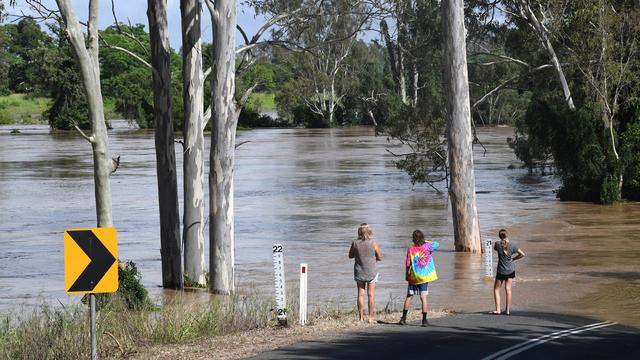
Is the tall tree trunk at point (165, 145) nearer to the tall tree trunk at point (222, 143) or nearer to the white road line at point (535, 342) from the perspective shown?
the tall tree trunk at point (222, 143)

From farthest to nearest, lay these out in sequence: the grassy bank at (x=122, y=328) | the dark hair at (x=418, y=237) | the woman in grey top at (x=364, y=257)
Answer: the woman in grey top at (x=364, y=257) < the dark hair at (x=418, y=237) < the grassy bank at (x=122, y=328)

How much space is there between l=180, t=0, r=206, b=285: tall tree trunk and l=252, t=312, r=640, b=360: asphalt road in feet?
28.0

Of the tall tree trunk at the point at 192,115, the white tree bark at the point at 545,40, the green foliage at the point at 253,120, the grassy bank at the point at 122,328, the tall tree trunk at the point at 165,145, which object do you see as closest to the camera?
the grassy bank at the point at 122,328

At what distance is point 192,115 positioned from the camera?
→ 23.5 m

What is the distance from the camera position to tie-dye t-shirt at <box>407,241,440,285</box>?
1536cm

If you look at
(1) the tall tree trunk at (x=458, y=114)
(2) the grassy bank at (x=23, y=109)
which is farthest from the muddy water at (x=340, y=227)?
(2) the grassy bank at (x=23, y=109)

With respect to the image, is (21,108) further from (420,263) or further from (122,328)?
(122,328)

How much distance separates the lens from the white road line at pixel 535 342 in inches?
501

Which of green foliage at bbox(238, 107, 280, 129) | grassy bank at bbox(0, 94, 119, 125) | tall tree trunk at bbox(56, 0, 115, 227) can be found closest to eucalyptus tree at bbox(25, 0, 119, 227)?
tall tree trunk at bbox(56, 0, 115, 227)

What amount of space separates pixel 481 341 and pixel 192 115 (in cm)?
1105

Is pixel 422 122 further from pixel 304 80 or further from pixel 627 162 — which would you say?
pixel 304 80

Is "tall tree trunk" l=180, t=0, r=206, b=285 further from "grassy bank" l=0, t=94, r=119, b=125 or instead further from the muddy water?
"grassy bank" l=0, t=94, r=119, b=125

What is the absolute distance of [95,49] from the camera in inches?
792

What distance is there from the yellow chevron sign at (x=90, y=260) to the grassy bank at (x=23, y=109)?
12322cm
